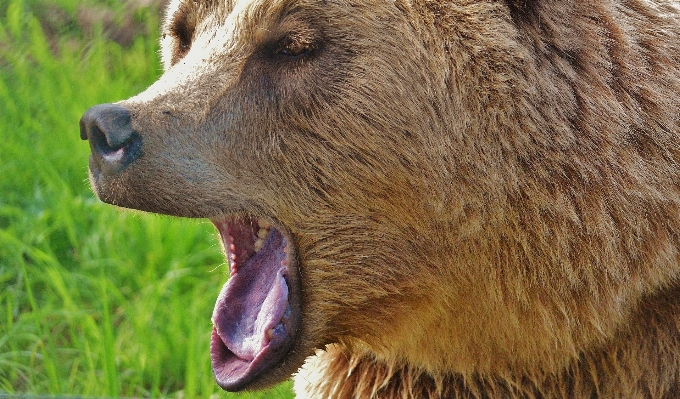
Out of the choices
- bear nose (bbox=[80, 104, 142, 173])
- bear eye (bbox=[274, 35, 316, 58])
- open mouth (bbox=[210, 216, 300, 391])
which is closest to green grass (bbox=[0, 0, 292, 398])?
open mouth (bbox=[210, 216, 300, 391])

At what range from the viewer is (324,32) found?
102 inches

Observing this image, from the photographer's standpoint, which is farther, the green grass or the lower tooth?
the green grass

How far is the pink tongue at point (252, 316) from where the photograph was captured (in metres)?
2.66

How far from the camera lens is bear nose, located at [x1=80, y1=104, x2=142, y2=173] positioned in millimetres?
2584

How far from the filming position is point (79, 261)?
195 inches

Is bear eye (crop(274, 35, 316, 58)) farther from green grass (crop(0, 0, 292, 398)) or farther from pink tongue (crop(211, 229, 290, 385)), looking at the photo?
green grass (crop(0, 0, 292, 398))

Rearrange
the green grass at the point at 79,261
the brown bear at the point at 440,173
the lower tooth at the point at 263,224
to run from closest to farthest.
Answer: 1. the brown bear at the point at 440,173
2. the lower tooth at the point at 263,224
3. the green grass at the point at 79,261

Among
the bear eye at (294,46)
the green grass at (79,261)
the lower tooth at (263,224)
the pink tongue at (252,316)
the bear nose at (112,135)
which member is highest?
the bear eye at (294,46)

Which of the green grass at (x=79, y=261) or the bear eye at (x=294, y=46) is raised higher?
the bear eye at (x=294, y=46)

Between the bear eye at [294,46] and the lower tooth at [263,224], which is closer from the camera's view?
the bear eye at [294,46]

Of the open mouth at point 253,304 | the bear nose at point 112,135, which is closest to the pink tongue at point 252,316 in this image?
the open mouth at point 253,304

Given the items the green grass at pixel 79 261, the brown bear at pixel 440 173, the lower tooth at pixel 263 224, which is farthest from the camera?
the green grass at pixel 79 261

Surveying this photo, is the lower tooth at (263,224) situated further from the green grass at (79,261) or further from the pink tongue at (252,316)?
the green grass at (79,261)

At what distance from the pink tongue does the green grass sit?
502 millimetres
